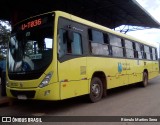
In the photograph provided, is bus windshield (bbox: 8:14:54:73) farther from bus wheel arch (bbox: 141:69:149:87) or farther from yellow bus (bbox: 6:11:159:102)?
bus wheel arch (bbox: 141:69:149:87)

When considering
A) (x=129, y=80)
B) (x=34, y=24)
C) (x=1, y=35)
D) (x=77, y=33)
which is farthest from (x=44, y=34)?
(x=1, y=35)

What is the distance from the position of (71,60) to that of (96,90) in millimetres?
2050

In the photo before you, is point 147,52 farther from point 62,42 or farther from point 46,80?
point 46,80

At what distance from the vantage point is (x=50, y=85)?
23.9 feet

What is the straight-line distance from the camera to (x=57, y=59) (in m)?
7.48

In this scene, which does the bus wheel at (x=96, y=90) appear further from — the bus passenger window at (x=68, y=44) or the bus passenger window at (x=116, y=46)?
the bus passenger window at (x=116, y=46)

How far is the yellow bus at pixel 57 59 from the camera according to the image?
7.42m

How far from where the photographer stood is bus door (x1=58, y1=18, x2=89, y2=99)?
7664mm

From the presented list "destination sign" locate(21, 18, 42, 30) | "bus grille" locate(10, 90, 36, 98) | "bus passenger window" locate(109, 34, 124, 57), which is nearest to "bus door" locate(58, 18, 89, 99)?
"destination sign" locate(21, 18, 42, 30)

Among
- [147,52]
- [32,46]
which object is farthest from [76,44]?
[147,52]

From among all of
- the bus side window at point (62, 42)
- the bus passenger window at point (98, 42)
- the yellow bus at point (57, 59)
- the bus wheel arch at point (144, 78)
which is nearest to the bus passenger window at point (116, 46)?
the bus passenger window at point (98, 42)

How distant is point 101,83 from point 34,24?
3462 mm

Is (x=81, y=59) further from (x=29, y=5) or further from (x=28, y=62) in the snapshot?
(x=29, y=5)

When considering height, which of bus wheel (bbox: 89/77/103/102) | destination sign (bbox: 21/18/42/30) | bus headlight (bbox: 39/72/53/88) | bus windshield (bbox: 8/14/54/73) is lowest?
bus wheel (bbox: 89/77/103/102)
